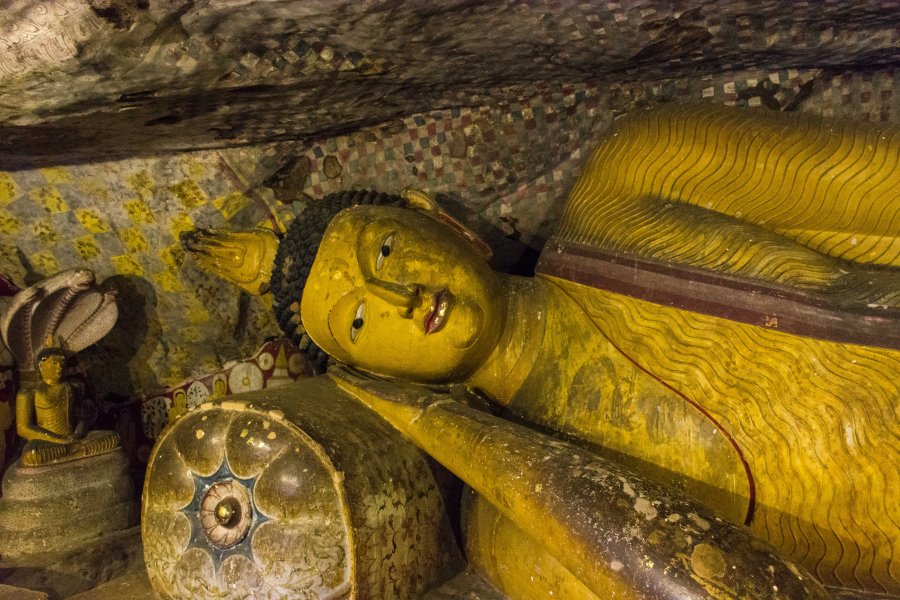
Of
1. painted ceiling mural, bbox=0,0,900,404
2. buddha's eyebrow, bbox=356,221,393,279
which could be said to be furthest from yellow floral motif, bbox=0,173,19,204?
buddha's eyebrow, bbox=356,221,393,279

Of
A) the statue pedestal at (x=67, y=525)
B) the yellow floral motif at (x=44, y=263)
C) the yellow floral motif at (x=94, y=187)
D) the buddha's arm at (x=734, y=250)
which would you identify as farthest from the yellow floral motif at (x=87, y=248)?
the buddha's arm at (x=734, y=250)

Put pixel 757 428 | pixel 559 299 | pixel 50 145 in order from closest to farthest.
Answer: pixel 757 428
pixel 559 299
pixel 50 145

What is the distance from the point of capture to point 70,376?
10.8ft

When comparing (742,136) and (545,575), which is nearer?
(545,575)

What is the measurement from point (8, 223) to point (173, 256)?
0.71 m

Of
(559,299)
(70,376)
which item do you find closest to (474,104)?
(559,299)

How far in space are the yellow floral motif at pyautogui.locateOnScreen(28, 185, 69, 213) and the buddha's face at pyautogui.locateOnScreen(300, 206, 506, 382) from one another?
1.38 metres

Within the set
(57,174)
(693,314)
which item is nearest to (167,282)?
(57,174)

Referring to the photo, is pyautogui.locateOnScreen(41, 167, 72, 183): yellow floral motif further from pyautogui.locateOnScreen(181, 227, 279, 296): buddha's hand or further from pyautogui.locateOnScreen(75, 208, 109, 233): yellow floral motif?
pyautogui.locateOnScreen(181, 227, 279, 296): buddha's hand

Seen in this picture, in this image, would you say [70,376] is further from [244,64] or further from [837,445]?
[837,445]

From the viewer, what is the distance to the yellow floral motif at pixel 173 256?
3.22m

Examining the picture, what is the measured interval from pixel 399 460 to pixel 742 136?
1.52 meters

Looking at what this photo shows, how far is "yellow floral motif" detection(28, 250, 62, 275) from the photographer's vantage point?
10.6 ft

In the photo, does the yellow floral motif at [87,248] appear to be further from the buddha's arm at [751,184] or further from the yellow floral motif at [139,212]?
the buddha's arm at [751,184]
